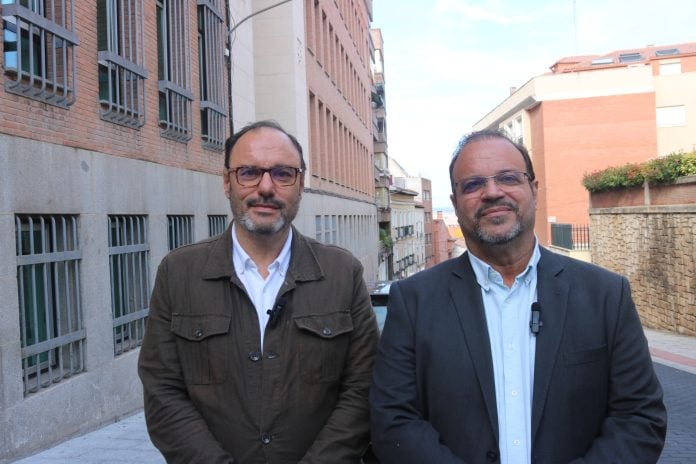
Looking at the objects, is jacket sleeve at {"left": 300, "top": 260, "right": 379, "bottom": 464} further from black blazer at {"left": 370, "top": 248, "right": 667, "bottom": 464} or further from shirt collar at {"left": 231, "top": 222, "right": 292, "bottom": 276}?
shirt collar at {"left": 231, "top": 222, "right": 292, "bottom": 276}

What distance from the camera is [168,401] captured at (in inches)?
102

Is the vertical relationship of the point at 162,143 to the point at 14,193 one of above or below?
above

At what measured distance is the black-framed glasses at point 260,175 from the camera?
2740 mm

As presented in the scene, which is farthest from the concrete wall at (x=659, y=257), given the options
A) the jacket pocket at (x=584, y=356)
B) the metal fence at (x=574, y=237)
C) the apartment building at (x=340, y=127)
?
the jacket pocket at (x=584, y=356)

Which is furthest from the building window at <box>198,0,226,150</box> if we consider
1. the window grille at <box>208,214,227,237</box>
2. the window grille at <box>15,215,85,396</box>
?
the window grille at <box>15,215,85,396</box>

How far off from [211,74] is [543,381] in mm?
11263

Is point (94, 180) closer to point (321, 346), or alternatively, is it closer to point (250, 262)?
point (250, 262)

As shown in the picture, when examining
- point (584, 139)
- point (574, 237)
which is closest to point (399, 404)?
point (574, 237)

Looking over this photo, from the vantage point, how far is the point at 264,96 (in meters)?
20.1

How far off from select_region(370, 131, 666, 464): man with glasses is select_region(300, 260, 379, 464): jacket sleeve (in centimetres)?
16

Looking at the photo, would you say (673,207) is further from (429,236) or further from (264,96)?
(429,236)

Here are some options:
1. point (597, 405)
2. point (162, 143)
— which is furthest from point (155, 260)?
point (597, 405)

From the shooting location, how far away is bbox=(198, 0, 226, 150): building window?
12164 mm

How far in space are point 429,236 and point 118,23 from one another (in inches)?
2813
